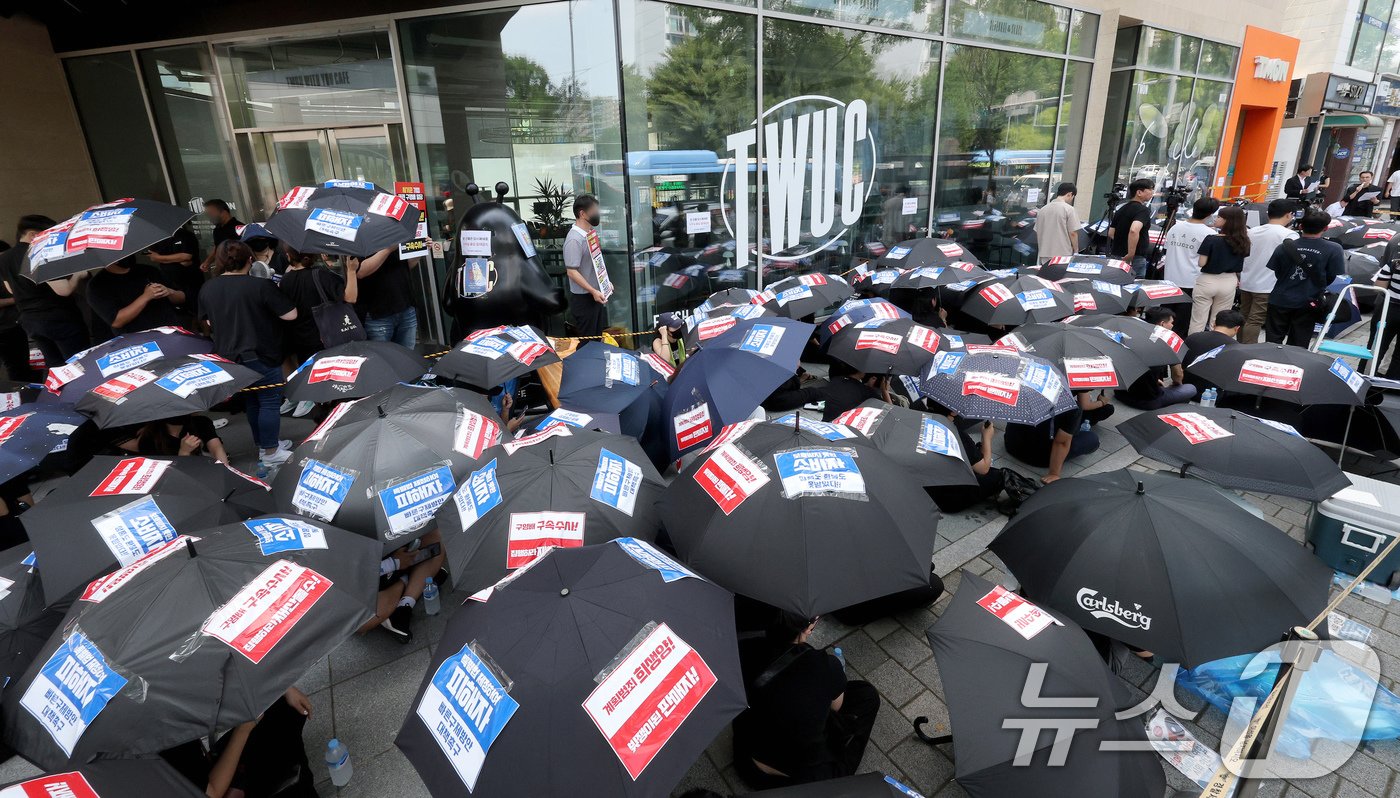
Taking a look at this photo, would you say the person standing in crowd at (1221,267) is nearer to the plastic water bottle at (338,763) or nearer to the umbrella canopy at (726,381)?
the umbrella canopy at (726,381)

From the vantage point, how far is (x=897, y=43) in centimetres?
1009

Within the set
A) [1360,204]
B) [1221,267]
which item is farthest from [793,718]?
[1360,204]

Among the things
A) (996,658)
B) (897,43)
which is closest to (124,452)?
(996,658)

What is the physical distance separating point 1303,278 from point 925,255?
13.0 ft

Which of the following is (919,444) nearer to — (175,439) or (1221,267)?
(175,439)

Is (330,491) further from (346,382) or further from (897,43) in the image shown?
(897,43)

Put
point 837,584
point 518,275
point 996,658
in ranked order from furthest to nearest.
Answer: point 518,275 < point 837,584 < point 996,658

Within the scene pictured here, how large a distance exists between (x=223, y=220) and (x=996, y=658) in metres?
8.49

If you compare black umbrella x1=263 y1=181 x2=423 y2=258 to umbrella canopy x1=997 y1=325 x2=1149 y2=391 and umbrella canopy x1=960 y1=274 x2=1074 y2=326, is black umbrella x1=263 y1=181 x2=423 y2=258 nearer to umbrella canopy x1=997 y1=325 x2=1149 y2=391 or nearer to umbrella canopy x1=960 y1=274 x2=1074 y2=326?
umbrella canopy x1=997 y1=325 x2=1149 y2=391

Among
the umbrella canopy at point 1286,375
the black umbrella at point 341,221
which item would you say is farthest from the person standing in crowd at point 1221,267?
the black umbrella at point 341,221

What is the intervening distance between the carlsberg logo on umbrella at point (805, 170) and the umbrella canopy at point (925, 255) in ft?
5.08

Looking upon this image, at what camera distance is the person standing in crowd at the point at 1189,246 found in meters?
8.34

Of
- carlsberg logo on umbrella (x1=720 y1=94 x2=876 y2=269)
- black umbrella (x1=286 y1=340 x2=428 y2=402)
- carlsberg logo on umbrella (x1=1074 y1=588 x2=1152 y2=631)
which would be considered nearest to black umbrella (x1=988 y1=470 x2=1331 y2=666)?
carlsberg logo on umbrella (x1=1074 y1=588 x2=1152 y2=631)

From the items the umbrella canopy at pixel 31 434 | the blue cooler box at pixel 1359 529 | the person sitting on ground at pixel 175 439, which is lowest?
the blue cooler box at pixel 1359 529
